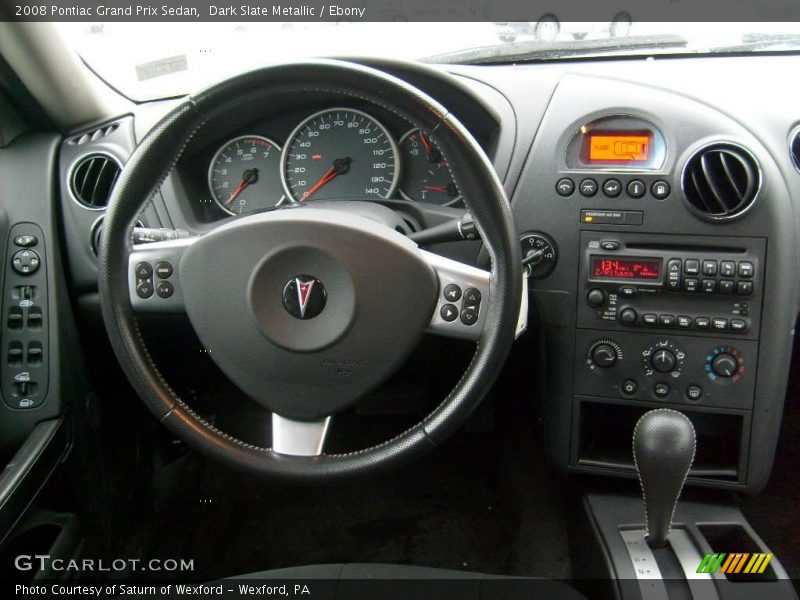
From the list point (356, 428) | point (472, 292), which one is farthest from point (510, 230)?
point (356, 428)

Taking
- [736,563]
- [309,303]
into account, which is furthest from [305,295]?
[736,563]

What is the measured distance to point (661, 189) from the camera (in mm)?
1294

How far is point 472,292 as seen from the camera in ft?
3.33

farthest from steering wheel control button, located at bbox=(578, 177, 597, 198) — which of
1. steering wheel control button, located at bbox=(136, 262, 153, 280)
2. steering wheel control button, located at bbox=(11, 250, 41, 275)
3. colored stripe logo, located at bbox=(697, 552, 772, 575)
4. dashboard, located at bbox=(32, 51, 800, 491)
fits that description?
steering wheel control button, located at bbox=(11, 250, 41, 275)

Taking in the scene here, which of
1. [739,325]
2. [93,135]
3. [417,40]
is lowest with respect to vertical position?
[739,325]

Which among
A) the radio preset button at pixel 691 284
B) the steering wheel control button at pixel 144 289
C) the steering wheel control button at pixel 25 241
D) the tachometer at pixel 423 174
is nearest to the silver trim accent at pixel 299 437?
the steering wheel control button at pixel 144 289

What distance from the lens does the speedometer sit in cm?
149

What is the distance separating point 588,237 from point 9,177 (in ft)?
4.16

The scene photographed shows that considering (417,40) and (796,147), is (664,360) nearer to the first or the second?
(796,147)

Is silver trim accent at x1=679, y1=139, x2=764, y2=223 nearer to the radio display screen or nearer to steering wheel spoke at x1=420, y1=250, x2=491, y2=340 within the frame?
the radio display screen

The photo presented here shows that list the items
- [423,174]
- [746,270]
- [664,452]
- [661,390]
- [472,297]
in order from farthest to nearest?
1. [423,174]
2. [661,390]
3. [746,270]
4. [664,452]
5. [472,297]

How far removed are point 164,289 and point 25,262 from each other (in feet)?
2.02

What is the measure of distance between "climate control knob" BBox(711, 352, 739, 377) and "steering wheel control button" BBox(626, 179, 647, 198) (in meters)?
0.34
